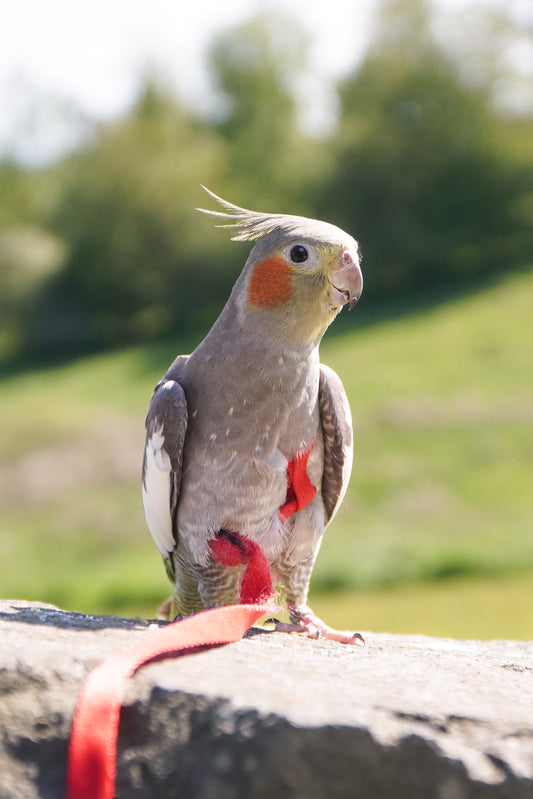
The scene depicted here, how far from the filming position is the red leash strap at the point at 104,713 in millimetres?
1914

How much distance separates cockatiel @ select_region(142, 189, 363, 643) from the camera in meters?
3.28

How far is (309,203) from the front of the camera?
24.6m

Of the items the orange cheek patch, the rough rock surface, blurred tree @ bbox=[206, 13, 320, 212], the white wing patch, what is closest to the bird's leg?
the white wing patch

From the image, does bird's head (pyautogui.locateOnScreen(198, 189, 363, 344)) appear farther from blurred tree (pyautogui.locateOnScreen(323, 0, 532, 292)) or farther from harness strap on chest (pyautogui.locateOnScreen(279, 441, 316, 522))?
blurred tree (pyautogui.locateOnScreen(323, 0, 532, 292))

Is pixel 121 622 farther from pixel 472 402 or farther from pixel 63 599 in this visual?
pixel 472 402

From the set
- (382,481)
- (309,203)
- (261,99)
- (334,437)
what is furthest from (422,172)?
(334,437)

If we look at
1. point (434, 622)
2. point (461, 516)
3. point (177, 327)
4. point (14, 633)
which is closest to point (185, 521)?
point (14, 633)

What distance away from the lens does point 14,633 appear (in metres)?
2.44

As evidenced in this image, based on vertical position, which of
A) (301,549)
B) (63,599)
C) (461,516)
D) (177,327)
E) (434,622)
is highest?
(177,327)

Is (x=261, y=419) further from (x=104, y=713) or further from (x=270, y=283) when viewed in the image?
(x=104, y=713)

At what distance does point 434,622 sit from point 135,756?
25.3 ft

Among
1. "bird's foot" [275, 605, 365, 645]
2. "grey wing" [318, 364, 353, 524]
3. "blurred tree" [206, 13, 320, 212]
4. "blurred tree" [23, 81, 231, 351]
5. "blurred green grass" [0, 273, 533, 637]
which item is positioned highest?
"blurred tree" [206, 13, 320, 212]

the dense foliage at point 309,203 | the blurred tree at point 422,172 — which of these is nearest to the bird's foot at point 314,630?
the dense foliage at point 309,203

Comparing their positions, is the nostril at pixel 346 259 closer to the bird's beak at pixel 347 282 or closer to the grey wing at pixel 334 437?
the bird's beak at pixel 347 282
